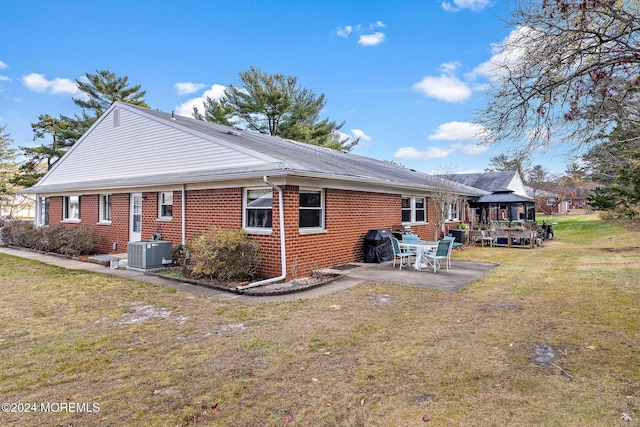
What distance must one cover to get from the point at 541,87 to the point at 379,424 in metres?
4.64

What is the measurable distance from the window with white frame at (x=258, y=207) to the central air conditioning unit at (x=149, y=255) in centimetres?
308

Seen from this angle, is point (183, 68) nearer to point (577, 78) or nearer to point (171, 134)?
point (171, 134)

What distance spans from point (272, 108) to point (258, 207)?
2192 cm

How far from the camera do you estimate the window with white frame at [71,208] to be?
52.4 feet

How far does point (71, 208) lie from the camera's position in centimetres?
1631

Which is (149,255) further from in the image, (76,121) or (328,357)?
(76,121)

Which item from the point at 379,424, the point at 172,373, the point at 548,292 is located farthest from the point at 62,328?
the point at 548,292

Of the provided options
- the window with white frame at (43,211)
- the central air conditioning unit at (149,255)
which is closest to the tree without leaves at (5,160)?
the window with white frame at (43,211)

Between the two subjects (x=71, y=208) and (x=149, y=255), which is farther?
(x=71, y=208)

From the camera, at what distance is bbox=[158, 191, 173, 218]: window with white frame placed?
1184cm

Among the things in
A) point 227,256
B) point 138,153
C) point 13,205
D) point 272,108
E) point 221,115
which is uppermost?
point 272,108

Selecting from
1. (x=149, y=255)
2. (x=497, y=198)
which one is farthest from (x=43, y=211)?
(x=497, y=198)

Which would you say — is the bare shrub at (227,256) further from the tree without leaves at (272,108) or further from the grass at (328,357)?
the tree without leaves at (272,108)

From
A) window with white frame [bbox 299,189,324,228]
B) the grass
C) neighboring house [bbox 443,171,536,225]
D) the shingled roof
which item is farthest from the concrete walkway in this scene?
neighboring house [bbox 443,171,536,225]
